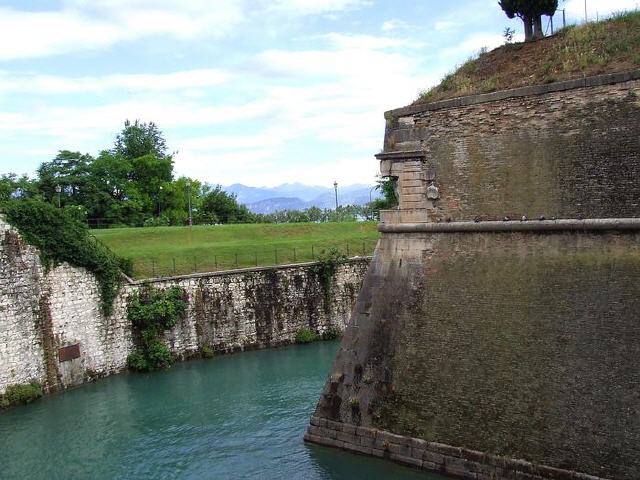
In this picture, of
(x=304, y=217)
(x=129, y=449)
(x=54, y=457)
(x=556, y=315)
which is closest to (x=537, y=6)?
(x=556, y=315)

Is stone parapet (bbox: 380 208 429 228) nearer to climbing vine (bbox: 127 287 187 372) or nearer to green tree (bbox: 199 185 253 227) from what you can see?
climbing vine (bbox: 127 287 187 372)

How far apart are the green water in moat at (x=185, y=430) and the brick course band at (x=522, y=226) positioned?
4.49 metres

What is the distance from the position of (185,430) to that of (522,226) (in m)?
9.22

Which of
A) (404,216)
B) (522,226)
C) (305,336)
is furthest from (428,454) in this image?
(305,336)

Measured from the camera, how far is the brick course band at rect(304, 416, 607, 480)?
32.0 ft

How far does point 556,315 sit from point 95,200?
3564 centimetres

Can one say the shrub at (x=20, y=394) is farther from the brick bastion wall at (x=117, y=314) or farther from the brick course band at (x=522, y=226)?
the brick course band at (x=522, y=226)

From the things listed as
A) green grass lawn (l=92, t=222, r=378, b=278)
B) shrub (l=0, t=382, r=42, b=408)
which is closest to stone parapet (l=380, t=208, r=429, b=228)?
shrub (l=0, t=382, r=42, b=408)

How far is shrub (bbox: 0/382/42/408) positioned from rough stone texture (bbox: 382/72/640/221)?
12.1 meters

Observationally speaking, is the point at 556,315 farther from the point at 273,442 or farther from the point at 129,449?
the point at 129,449

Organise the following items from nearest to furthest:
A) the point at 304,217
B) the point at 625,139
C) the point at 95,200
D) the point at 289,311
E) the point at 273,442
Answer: the point at 625,139 → the point at 273,442 → the point at 289,311 → the point at 95,200 → the point at 304,217

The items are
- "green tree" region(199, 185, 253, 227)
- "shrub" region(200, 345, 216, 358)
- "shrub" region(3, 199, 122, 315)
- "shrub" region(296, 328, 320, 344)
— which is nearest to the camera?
"shrub" region(3, 199, 122, 315)

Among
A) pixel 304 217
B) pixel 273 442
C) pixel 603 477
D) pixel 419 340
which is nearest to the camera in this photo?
pixel 603 477

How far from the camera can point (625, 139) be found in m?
10.2
